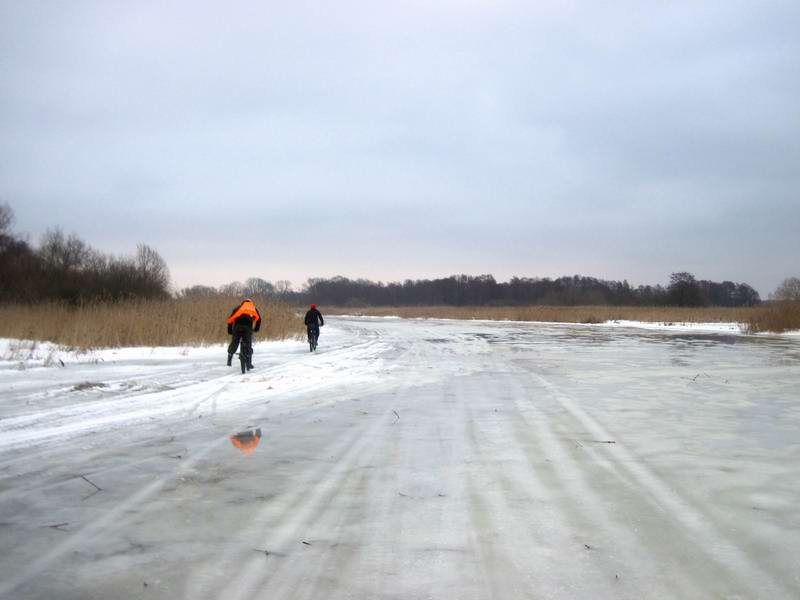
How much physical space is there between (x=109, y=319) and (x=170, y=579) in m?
17.9

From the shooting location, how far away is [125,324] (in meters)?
18.9

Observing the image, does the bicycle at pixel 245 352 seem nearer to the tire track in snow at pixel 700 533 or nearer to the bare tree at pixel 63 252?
the tire track in snow at pixel 700 533

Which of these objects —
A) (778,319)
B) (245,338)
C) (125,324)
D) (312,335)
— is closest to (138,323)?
(125,324)

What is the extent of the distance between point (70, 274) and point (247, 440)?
1601 inches

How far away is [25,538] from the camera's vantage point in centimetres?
350

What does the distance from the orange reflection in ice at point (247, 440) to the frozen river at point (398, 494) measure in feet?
0.16

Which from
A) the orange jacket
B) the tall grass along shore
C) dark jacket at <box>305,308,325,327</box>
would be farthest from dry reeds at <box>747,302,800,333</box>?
the orange jacket

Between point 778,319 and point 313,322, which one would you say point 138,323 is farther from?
point 778,319

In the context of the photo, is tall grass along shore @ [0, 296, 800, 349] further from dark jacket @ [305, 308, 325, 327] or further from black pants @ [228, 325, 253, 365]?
black pants @ [228, 325, 253, 365]

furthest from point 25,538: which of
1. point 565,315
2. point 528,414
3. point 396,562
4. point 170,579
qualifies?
point 565,315

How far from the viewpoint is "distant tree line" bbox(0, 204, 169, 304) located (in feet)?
122

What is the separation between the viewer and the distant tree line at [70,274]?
122ft

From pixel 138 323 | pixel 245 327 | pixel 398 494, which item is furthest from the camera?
pixel 138 323

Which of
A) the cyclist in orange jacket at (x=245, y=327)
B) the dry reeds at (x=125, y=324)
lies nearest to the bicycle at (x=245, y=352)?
the cyclist in orange jacket at (x=245, y=327)
